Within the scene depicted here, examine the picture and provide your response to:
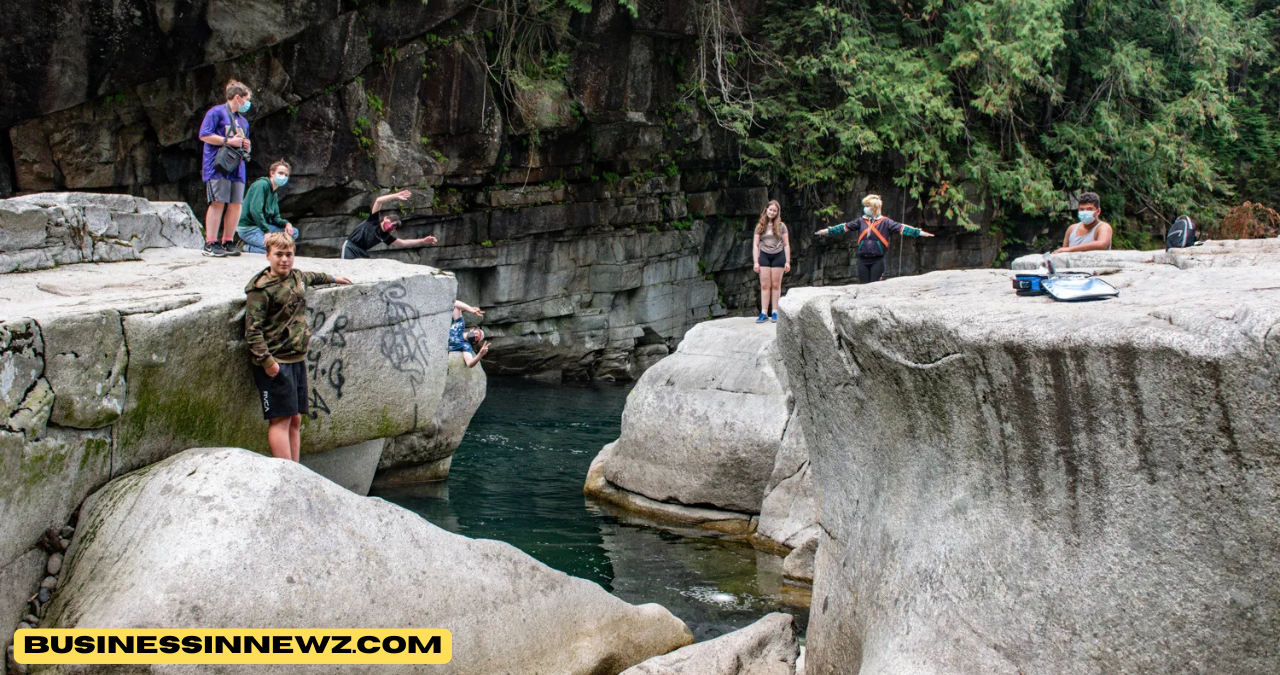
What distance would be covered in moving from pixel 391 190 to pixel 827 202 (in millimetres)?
9312

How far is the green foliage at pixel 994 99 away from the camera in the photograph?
20172 mm

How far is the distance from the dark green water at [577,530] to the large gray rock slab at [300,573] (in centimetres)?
173

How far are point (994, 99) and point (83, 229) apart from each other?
16241 mm

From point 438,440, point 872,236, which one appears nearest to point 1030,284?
point 872,236

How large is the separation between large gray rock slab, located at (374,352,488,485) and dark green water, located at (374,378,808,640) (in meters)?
0.19

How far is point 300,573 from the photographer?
5512 millimetres

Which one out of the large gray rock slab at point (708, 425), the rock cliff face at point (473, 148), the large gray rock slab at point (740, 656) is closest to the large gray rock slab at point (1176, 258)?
the large gray rock slab at point (740, 656)

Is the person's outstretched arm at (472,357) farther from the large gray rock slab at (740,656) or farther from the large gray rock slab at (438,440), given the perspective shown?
the large gray rock slab at (740,656)

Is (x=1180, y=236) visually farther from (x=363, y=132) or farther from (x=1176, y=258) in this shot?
(x=363, y=132)

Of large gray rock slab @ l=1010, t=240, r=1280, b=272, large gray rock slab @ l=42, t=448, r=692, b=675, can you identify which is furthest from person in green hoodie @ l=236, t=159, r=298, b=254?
large gray rock slab @ l=1010, t=240, r=1280, b=272

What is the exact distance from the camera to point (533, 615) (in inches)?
240

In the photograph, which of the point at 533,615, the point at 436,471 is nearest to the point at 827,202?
the point at 436,471

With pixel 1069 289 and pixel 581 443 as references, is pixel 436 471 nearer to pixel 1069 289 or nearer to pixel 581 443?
pixel 581 443
